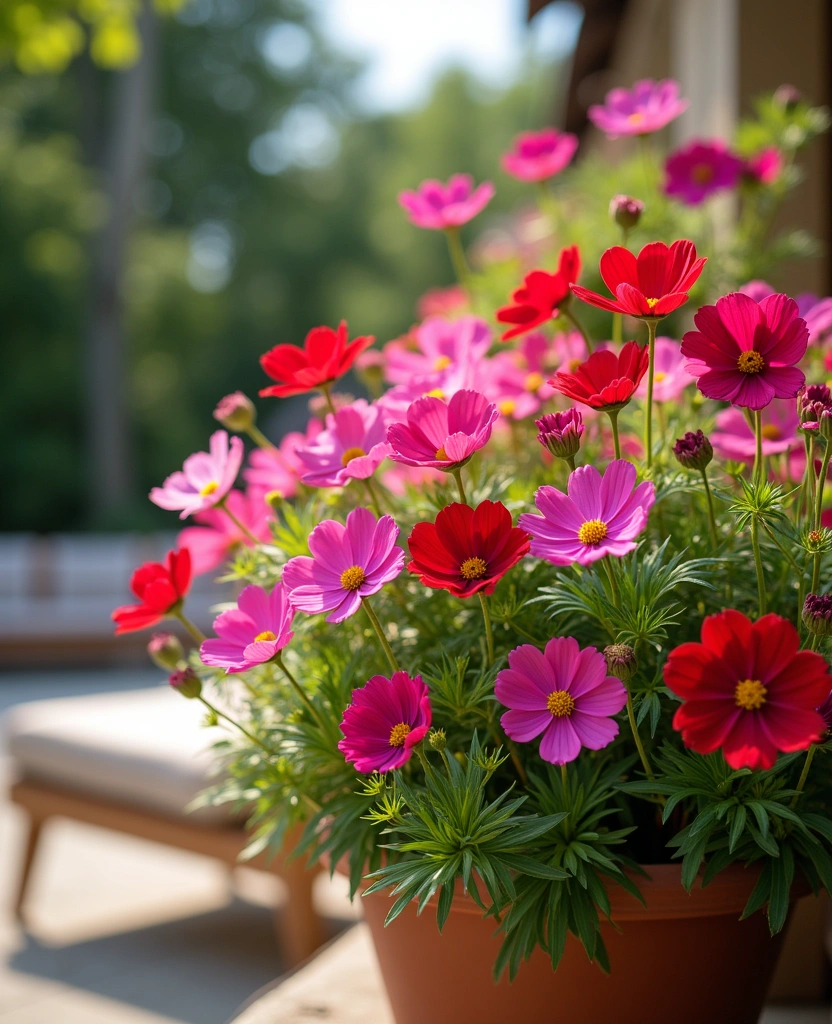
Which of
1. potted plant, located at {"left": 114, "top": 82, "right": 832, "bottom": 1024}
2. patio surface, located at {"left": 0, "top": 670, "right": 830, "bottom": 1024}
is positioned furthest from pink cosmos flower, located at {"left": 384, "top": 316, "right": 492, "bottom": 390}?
patio surface, located at {"left": 0, "top": 670, "right": 830, "bottom": 1024}

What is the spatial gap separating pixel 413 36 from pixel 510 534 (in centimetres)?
2057

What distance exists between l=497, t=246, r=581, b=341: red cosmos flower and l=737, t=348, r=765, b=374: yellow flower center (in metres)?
0.17

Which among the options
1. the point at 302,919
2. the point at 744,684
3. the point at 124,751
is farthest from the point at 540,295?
the point at 124,751

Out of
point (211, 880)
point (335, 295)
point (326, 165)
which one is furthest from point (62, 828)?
point (326, 165)

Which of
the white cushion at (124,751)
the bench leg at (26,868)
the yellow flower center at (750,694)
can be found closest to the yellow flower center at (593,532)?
the yellow flower center at (750,694)

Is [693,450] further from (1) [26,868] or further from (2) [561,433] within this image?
(1) [26,868]

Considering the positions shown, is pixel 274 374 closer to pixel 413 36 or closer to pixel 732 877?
pixel 732 877

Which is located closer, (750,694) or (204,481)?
(750,694)

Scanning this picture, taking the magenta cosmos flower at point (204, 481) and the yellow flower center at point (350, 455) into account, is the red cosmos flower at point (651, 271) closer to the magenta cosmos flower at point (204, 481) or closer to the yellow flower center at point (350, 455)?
the yellow flower center at point (350, 455)

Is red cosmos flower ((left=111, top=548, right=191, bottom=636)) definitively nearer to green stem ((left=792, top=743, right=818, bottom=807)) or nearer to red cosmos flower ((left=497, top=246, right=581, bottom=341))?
red cosmos flower ((left=497, top=246, right=581, bottom=341))

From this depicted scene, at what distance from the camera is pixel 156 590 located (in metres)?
0.72

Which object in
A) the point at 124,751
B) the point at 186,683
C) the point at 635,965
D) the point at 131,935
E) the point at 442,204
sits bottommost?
the point at 131,935

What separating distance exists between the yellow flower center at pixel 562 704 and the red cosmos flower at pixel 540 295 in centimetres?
26

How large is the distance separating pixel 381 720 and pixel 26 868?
2308 mm
